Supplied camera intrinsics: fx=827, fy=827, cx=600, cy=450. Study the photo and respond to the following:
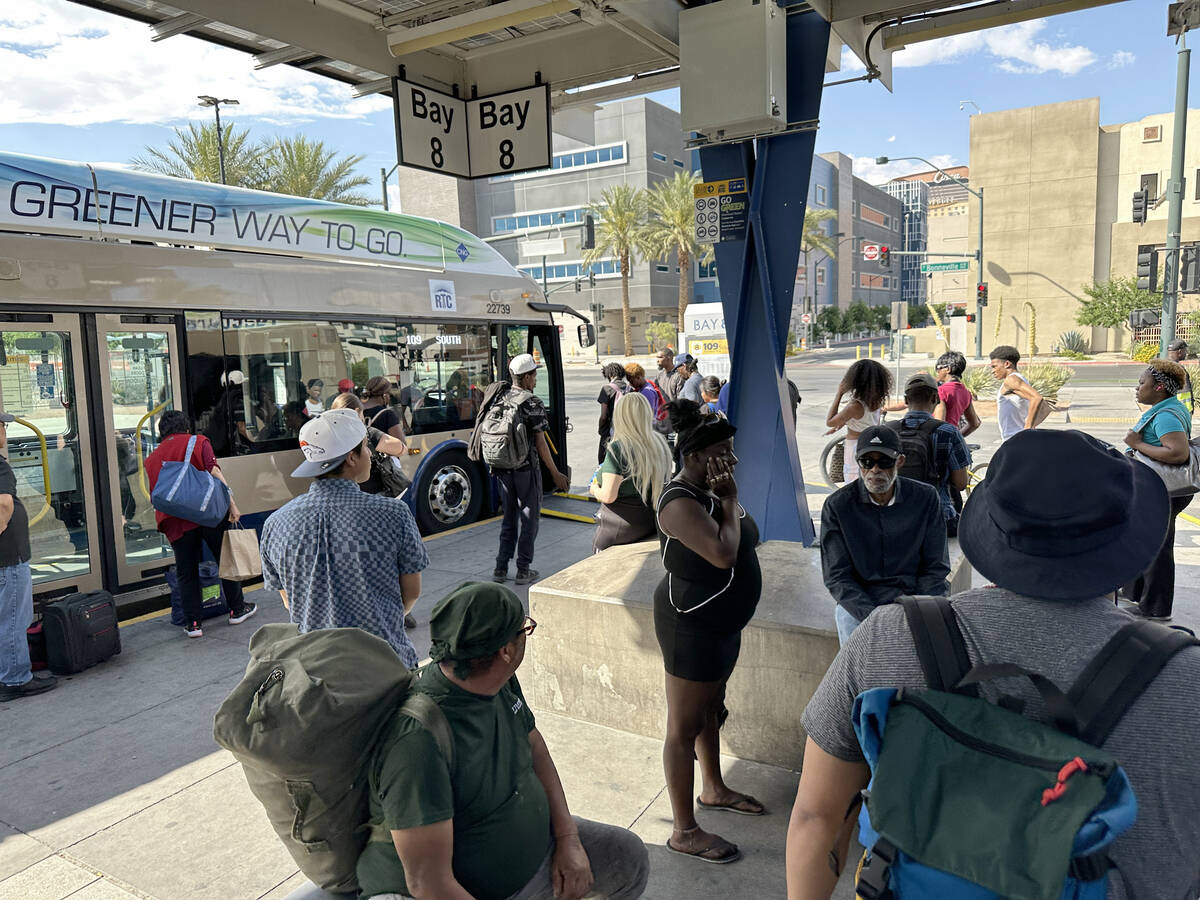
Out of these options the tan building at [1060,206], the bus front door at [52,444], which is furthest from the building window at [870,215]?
the bus front door at [52,444]

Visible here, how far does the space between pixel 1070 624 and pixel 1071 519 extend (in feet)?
0.55

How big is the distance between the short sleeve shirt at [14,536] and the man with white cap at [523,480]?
11.1 feet

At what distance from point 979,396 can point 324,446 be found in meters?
20.1

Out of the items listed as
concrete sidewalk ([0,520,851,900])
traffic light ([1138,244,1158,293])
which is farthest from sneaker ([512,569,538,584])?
traffic light ([1138,244,1158,293])

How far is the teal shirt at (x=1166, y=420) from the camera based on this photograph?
17.5 feet

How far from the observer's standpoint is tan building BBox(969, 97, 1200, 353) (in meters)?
42.4

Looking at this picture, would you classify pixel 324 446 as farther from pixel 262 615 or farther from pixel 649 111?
pixel 649 111

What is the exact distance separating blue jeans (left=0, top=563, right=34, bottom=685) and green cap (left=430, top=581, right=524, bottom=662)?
13.7 feet

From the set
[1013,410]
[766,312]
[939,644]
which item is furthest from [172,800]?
[1013,410]

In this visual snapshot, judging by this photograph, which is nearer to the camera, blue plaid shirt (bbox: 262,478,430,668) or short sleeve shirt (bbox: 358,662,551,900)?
short sleeve shirt (bbox: 358,662,551,900)

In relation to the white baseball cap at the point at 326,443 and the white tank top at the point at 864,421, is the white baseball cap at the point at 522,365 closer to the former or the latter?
the white tank top at the point at 864,421

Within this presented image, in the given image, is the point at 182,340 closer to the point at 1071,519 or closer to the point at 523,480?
the point at 523,480

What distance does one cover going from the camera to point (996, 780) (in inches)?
46.7

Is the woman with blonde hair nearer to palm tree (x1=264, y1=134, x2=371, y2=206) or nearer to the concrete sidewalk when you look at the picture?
the concrete sidewalk
